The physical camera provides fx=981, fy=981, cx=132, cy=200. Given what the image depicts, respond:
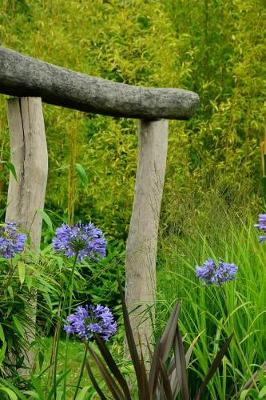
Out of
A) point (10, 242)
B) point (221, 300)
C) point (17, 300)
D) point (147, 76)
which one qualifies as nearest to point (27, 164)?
point (17, 300)

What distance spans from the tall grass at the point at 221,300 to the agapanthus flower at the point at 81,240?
1.05 m

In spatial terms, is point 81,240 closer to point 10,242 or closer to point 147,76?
point 10,242

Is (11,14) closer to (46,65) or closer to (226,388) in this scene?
(46,65)

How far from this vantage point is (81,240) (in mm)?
3285

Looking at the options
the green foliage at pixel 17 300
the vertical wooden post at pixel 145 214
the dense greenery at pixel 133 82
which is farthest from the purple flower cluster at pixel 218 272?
the dense greenery at pixel 133 82

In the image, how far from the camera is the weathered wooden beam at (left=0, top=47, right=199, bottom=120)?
15.1 ft

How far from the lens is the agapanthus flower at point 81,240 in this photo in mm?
3293

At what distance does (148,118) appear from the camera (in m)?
5.70

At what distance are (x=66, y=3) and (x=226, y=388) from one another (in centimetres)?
426

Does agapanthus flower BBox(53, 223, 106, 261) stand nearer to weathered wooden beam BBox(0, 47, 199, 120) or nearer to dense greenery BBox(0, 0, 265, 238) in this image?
weathered wooden beam BBox(0, 47, 199, 120)

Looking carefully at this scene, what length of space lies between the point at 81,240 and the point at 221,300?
1648 mm

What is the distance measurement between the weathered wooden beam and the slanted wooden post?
8 centimetres

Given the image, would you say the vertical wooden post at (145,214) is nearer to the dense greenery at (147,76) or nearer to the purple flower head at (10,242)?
the dense greenery at (147,76)

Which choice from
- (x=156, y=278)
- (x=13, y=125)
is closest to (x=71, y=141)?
(x=156, y=278)
